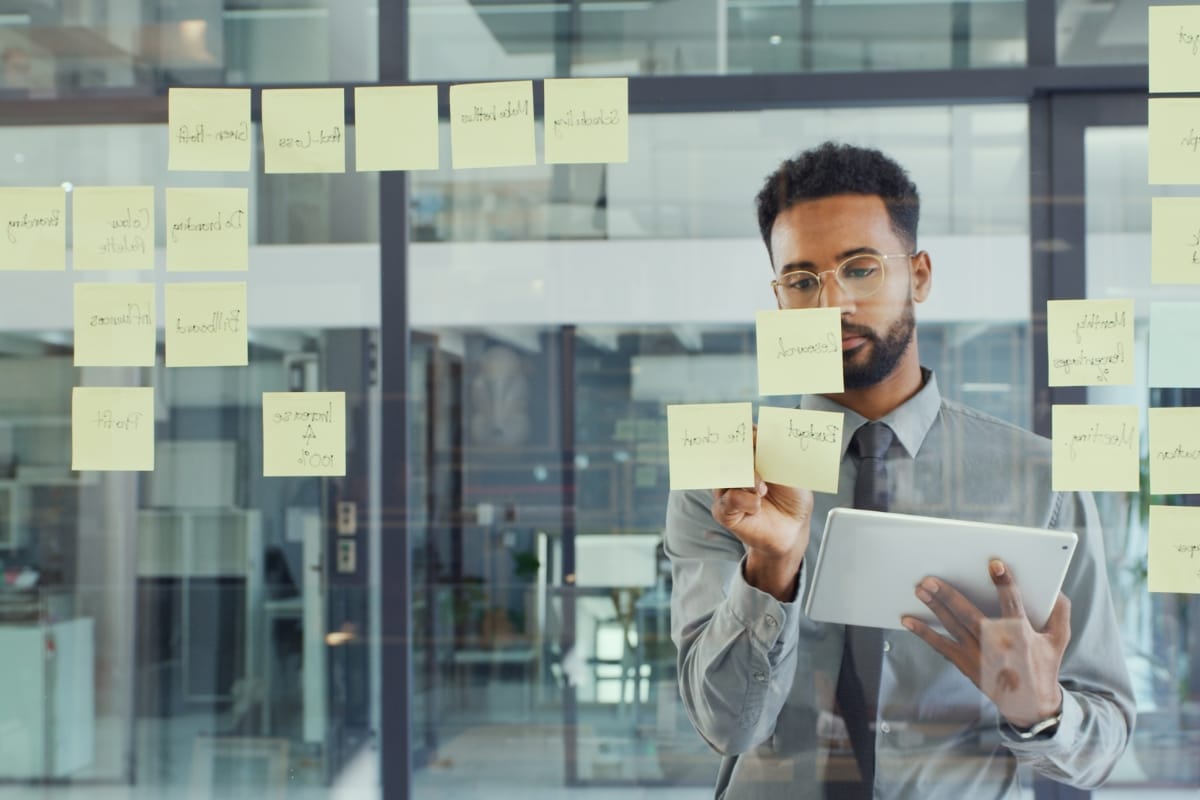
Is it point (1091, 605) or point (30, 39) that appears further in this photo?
point (30, 39)

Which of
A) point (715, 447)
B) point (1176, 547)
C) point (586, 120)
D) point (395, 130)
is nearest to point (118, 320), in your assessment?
point (395, 130)

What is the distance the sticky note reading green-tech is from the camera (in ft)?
5.08

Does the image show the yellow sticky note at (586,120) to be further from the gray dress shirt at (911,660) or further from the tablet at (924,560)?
the tablet at (924,560)

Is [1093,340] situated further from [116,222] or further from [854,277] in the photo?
[116,222]

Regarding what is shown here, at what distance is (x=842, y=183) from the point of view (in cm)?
178

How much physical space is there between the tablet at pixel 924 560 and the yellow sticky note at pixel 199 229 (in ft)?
3.38

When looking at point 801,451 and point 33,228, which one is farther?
point 33,228

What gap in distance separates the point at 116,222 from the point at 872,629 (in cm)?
137

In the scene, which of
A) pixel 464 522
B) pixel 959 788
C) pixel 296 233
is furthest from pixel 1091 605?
pixel 296 233

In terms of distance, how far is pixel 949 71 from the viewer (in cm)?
181

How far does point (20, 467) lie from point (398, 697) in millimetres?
2044

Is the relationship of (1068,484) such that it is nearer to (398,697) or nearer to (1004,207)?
(1004,207)

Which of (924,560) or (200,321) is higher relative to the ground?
(200,321)

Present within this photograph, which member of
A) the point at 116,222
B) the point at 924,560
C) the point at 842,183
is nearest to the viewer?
the point at 924,560
